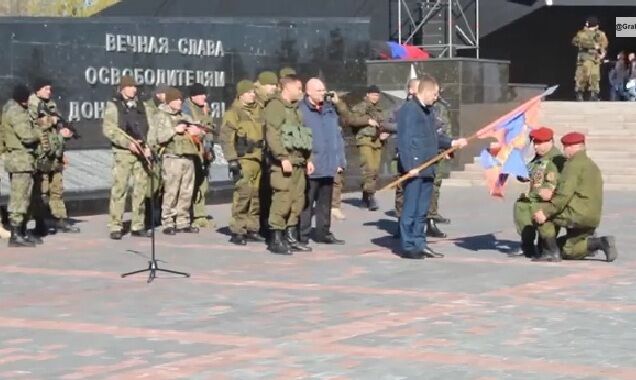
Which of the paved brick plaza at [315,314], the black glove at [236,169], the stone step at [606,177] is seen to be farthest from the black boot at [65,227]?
the stone step at [606,177]

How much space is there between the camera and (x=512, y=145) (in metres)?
13.9

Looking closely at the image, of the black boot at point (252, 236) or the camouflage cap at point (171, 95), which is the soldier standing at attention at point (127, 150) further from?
the black boot at point (252, 236)

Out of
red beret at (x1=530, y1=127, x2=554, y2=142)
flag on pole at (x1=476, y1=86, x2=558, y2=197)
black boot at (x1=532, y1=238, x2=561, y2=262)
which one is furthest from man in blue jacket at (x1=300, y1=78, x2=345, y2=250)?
black boot at (x1=532, y1=238, x2=561, y2=262)

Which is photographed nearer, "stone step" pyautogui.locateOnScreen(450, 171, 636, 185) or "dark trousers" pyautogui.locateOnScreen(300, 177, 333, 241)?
"dark trousers" pyautogui.locateOnScreen(300, 177, 333, 241)

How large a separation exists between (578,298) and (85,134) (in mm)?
9593

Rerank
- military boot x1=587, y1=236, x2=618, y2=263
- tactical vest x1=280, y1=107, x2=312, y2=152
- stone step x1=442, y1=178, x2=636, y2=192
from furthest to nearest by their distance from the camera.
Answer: stone step x1=442, y1=178, x2=636, y2=192 → tactical vest x1=280, y1=107, x2=312, y2=152 → military boot x1=587, y1=236, x2=618, y2=263

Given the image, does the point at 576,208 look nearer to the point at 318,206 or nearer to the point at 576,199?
the point at 576,199

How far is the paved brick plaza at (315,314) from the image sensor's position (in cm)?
817

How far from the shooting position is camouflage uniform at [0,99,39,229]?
14195 mm

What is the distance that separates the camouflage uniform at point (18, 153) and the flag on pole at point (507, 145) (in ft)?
14.4

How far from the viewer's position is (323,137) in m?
14.2

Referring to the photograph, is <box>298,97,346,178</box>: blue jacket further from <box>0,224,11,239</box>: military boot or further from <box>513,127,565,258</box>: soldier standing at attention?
<box>0,224,11,239</box>: military boot

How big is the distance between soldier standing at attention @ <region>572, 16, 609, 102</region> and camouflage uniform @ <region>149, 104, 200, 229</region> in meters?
14.2

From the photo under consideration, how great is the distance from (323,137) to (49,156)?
3.19 metres
